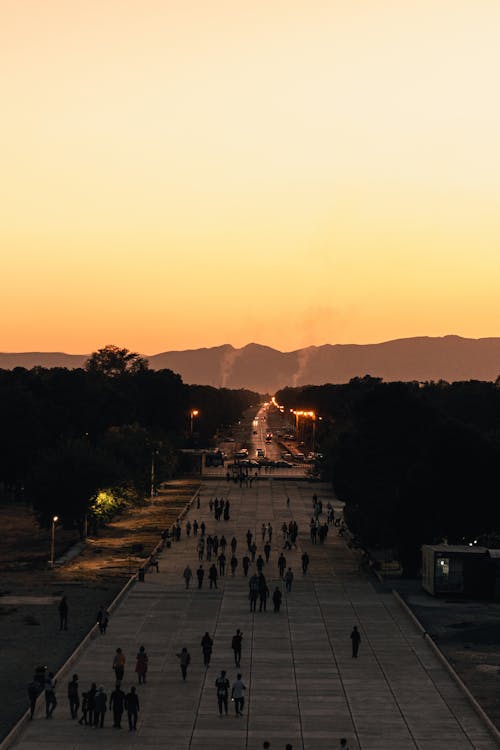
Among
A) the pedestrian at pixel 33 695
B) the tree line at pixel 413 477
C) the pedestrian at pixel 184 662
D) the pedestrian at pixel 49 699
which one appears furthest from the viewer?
the tree line at pixel 413 477

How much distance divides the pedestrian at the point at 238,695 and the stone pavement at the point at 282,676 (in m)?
0.30

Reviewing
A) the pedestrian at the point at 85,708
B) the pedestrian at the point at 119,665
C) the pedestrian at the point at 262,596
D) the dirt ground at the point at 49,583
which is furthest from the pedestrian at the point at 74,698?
the pedestrian at the point at 262,596

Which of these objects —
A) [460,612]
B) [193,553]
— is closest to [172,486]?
[193,553]

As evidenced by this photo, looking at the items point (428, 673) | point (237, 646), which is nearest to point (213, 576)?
point (237, 646)

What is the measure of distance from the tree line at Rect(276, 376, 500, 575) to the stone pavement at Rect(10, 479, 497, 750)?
3.76 m

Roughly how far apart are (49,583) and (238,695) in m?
30.4

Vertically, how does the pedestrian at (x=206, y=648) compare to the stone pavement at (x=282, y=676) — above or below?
above

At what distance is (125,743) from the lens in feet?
104

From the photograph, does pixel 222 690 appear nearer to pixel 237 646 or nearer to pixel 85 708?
pixel 85 708

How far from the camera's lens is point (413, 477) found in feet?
208

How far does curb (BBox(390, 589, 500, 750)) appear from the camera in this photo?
33.6 meters

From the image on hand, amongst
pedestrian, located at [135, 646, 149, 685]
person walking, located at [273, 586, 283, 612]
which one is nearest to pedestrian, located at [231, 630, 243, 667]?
pedestrian, located at [135, 646, 149, 685]

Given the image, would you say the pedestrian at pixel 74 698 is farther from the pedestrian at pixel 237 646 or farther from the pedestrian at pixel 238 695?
→ the pedestrian at pixel 237 646

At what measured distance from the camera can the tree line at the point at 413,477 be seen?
6284 cm
